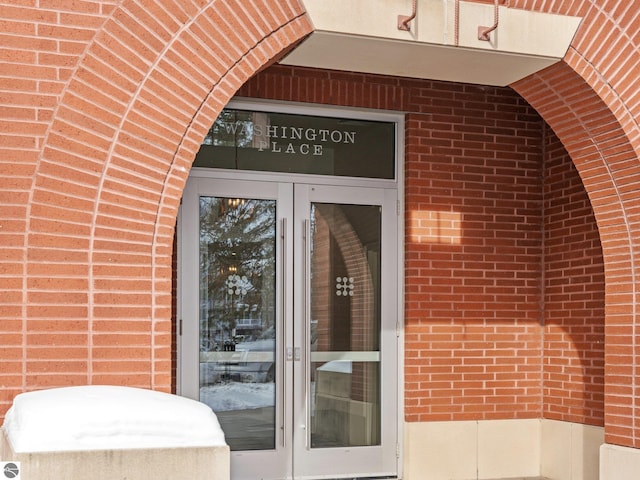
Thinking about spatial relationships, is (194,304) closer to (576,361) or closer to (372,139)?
(372,139)

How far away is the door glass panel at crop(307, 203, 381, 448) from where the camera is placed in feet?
25.5

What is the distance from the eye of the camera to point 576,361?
794cm

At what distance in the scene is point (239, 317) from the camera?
7566 millimetres

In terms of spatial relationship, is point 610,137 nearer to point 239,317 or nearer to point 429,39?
point 429,39

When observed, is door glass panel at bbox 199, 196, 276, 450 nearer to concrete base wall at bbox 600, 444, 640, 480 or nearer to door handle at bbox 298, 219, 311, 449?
door handle at bbox 298, 219, 311, 449

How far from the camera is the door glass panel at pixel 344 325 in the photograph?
7.78 meters

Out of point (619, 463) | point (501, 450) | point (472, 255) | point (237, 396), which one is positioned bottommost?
point (501, 450)

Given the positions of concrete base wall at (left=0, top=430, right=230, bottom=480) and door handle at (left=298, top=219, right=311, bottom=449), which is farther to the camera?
door handle at (left=298, top=219, right=311, bottom=449)

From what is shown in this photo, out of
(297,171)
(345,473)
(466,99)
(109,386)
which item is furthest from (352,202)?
(109,386)

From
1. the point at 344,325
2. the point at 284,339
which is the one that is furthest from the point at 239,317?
the point at 344,325

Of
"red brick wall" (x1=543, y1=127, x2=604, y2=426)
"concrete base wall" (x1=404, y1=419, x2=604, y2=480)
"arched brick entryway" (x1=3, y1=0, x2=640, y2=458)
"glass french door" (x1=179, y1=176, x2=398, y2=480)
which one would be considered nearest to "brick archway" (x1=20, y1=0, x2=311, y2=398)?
"arched brick entryway" (x1=3, y1=0, x2=640, y2=458)

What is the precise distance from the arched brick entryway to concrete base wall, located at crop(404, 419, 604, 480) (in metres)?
3.26

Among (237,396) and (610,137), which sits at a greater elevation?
(610,137)

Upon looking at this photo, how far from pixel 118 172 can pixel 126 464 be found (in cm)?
174
